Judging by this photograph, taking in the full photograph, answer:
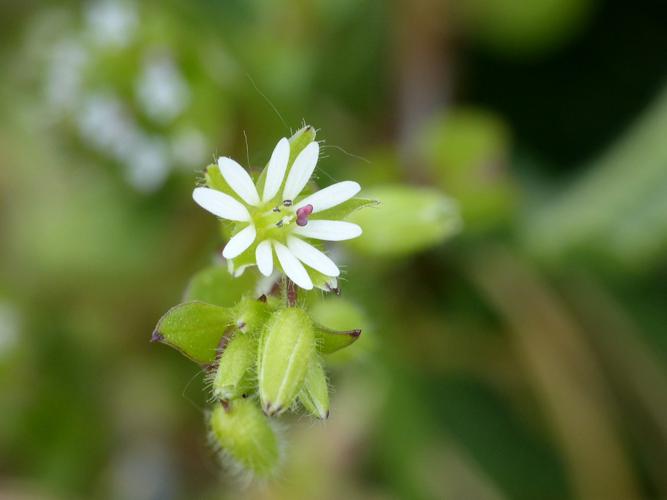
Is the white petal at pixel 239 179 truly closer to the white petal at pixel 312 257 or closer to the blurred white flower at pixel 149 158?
the white petal at pixel 312 257

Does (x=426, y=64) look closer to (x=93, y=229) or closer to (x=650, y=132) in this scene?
(x=650, y=132)

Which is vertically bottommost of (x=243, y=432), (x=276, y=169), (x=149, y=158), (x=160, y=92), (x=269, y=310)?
(x=243, y=432)

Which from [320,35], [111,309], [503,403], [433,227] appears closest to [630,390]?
[503,403]

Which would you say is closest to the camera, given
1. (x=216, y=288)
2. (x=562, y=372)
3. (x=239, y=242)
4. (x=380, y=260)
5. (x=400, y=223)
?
(x=239, y=242)

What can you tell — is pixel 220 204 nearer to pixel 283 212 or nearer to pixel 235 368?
pixel 283 212

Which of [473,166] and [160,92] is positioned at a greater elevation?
[473,166]

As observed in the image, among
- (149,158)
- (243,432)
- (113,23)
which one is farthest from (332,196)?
(113,23)

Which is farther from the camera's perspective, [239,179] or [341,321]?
[341,321]

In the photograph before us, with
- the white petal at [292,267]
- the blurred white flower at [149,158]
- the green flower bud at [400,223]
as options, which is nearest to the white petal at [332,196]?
the white petal at [292,267]

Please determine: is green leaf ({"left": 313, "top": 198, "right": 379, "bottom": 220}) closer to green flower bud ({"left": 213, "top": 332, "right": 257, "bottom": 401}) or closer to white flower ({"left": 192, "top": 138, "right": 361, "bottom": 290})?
white flower ({"left": 192, "top": 138, "right": 361, "bottom": 290})
